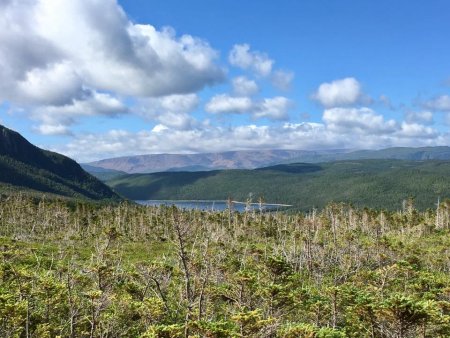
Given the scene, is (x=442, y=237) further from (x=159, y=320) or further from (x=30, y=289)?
(x=30, y=289)

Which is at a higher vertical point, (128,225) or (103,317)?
(103,317)

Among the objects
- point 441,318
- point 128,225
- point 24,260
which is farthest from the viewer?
point 128,225

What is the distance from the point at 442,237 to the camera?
5118 inches

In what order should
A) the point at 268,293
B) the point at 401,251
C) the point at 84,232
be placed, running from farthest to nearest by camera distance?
the point at 84,232 → the point at 401,251 → the point at 268,293

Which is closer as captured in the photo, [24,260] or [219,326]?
[219,326]

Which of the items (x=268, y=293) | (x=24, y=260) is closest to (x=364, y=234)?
(x=24, y=260)

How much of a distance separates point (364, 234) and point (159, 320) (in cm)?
13080

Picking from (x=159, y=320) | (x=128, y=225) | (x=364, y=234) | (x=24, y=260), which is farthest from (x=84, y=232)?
(x=159, y=320)

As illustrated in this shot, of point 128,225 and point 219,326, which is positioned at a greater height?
point 219,326

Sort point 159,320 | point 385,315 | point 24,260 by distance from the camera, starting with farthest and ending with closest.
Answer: point 24,260
point 159,320
point 385,315

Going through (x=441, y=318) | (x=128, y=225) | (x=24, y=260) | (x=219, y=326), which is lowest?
(x=128, y=225)

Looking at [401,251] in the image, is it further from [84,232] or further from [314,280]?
[84,232]

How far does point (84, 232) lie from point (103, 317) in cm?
12200

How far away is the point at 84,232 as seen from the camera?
145 meters
